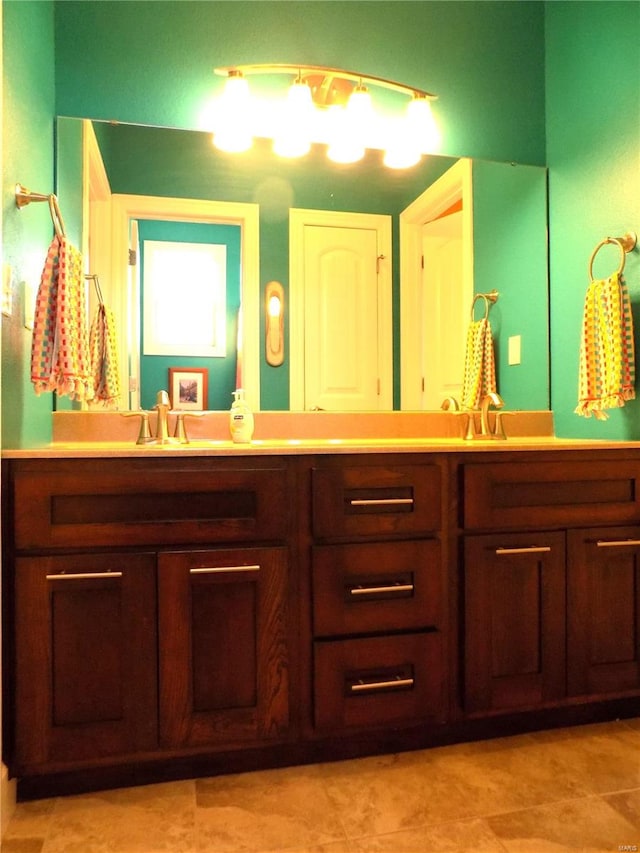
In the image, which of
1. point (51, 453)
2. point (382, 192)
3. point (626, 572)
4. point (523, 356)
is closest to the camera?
point (51, 453)

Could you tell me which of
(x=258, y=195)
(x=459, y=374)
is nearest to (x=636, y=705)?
(x=459, y=374)

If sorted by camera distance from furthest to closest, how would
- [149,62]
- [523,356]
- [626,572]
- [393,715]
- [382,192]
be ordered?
[523,356]
[382,192]
[149,62]
[626,572]
[393,715]

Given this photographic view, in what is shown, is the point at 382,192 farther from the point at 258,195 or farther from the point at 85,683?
the point at 85,683

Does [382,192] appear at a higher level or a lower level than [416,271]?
higher

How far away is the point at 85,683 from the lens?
1317mm

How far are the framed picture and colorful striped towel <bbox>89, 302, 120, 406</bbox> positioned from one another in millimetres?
173

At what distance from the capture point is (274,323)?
198cm

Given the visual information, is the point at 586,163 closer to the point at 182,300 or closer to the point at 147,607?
the point at 182,300

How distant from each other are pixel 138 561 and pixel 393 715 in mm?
740

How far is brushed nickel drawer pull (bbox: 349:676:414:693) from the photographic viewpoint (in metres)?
1.45

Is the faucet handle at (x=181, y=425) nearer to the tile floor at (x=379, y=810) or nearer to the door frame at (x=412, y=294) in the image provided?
the door frame at (x=412, y=294)

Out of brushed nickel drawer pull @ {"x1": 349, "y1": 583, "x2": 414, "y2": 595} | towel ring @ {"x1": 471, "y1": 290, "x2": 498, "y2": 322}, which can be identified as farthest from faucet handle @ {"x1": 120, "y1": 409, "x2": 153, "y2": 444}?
towel ring @ {"x1": 471, "y1": 290, "x2": 498, "y2": 322}

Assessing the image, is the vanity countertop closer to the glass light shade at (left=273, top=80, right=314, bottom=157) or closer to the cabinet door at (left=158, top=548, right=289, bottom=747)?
the cabinet door at (left=158, top=548, right=289, bottom=747)

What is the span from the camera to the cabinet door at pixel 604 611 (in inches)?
62.9
